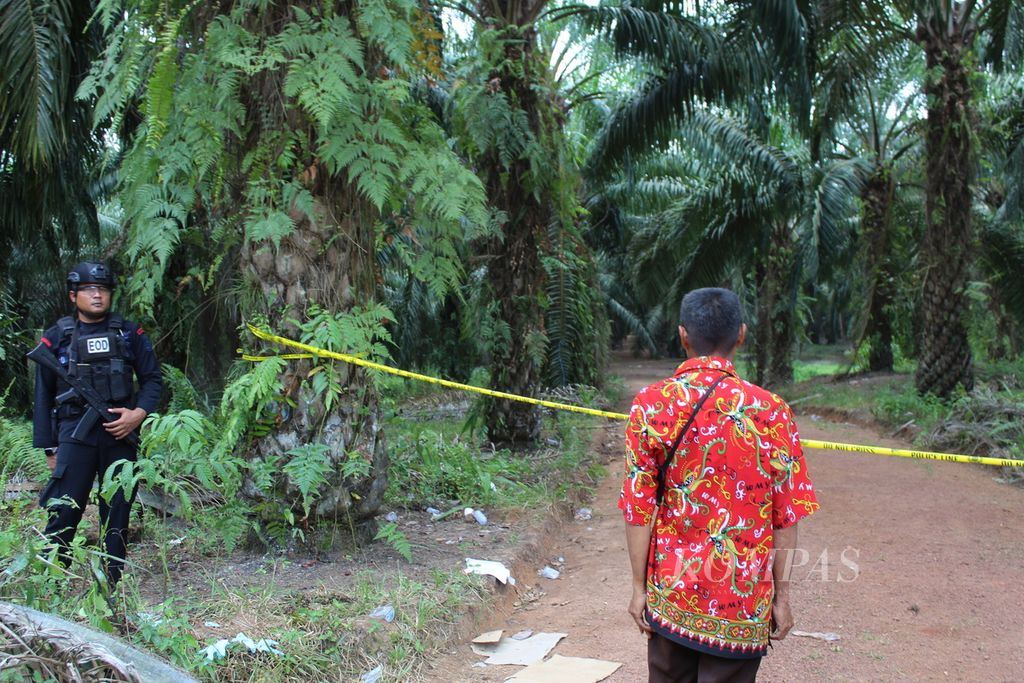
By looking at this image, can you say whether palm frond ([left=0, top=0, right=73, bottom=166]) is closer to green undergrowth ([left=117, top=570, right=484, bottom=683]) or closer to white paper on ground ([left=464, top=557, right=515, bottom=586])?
green undergrowth ([left=117, top=570, right=484, bottom=683])

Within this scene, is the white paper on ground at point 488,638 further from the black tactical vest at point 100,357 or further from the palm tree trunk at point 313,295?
the black tactical vest at point 100,357

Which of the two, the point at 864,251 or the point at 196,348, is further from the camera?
the point at 864,251

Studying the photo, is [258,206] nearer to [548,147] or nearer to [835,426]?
[548,147]

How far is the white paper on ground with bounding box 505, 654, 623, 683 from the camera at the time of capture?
3.87 metres

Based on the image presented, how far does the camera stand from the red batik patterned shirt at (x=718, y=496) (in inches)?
95.4

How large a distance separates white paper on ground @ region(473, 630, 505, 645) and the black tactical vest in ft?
7.08

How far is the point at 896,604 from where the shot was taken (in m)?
4.83

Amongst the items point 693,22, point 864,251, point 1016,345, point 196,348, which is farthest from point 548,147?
point 1016,345

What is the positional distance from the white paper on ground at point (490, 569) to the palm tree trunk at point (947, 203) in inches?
339

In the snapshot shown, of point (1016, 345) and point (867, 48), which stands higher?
point (867, 48)

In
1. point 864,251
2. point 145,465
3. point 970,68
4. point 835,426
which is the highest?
point 970,68

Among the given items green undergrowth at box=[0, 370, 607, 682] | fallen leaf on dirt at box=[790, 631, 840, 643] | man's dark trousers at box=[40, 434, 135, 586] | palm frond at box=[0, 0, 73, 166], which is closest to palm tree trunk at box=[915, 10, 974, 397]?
green undergrowth at box=[0, 370, 607, 682]

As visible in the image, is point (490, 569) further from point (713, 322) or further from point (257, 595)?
point (713, 322)

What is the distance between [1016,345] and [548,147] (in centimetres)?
1728
